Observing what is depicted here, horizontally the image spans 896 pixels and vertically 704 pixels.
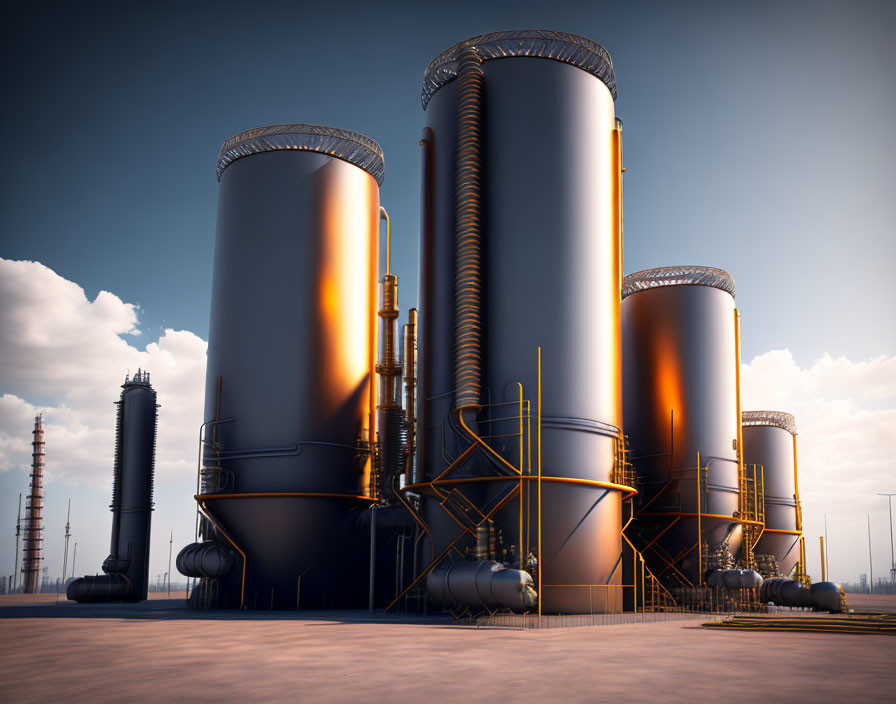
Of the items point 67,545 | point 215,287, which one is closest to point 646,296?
point 215,287

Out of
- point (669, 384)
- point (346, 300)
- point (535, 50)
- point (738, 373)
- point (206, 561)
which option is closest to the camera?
point (535, 50)

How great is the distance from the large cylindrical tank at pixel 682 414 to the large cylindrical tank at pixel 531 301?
1066cm

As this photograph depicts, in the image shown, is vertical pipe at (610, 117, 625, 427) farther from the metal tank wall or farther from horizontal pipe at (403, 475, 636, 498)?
the metal tank wall

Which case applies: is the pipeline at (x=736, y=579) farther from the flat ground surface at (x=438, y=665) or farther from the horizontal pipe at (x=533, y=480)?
the flat ground surface at (x=438, y=665)

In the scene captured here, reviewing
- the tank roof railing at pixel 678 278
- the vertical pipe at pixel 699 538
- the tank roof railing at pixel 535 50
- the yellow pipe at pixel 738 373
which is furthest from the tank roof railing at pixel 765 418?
the tank roof railing at pixel 535 50

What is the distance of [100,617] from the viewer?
2917 cm

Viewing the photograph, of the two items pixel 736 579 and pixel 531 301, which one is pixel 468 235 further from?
pixel 736 579

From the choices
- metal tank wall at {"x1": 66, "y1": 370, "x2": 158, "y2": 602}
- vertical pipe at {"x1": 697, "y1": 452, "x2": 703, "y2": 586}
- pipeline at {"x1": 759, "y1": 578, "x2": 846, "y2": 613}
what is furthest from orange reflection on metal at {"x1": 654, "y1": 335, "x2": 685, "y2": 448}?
metal tank wall at {"x1": 66, "y1": 370, "x2": 158, "y2": 602}

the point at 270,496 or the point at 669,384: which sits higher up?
the point at 669,384

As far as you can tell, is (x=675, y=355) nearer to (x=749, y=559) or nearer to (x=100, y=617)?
(x=749, y=559)

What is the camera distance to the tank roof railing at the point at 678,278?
44062mm

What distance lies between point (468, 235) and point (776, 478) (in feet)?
123

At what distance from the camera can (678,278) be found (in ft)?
145

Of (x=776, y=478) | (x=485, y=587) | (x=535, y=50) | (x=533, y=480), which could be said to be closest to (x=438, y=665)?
(x=485, y=587)
